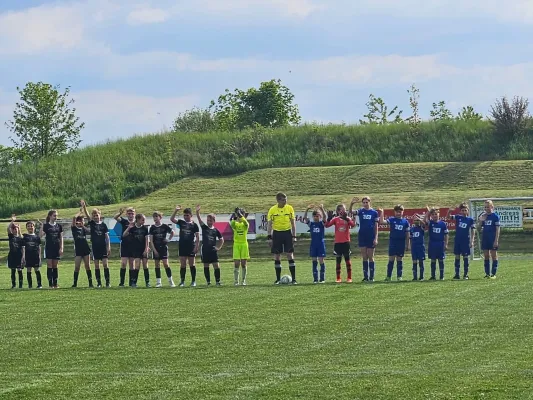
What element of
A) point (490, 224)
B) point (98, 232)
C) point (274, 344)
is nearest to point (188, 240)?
point (98, 232)

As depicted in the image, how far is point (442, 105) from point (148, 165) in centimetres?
4587

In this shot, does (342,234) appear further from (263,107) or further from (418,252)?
(263,107)

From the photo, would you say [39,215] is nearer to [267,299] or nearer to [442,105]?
[267,299]

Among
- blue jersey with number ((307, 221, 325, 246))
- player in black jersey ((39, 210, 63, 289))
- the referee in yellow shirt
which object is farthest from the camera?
blue jersey with number ((307, 221, 325, 246))

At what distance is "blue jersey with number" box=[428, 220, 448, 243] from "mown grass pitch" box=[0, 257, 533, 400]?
332cm

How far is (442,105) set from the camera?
101250mm

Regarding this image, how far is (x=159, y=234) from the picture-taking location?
23312 mm

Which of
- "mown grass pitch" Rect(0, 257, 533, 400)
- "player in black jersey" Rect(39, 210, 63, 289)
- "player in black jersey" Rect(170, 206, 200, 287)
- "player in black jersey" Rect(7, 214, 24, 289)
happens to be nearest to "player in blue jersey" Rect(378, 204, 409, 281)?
"mown grass pitch" Rect(0, 257, 533, 400)

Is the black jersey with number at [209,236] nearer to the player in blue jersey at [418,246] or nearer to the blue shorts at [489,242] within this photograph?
the player in blue jersey at [418,246]

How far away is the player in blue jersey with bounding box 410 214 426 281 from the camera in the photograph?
23.6 metres

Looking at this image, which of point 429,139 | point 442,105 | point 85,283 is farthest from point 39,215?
point 442,105

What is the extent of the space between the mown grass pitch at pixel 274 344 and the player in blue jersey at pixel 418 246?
3063 mm

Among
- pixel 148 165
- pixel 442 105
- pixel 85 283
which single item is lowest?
pixel 85 283

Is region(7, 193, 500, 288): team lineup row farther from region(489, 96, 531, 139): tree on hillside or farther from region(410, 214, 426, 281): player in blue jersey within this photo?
region(489, 96, 531, 139): tree on hillside
